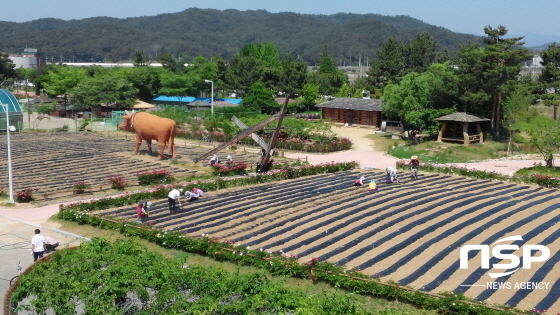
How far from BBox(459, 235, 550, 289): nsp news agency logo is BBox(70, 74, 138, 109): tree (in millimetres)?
51151

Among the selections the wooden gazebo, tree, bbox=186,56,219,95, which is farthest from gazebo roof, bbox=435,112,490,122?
tree, bbox=186,56,219,95

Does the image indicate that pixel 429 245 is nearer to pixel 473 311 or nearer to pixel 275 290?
pixel 473 311

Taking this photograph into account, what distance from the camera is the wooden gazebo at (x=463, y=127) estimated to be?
41.0m

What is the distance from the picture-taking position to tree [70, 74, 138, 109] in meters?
60.3

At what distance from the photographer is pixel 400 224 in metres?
18.8

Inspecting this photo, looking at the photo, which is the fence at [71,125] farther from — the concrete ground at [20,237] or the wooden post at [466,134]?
the wooden post at [466,134]

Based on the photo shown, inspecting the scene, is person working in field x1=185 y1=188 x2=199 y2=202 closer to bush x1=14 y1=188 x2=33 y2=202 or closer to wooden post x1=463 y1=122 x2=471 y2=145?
bush x1=14 y1=188 x2=33 y2=202

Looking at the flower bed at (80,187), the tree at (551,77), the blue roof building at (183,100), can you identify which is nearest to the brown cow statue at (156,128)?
the flower bed at (80,187)

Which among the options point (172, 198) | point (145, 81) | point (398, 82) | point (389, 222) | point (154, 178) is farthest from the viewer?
point (145, 81)

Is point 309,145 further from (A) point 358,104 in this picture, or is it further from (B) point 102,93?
(B) point 102,93

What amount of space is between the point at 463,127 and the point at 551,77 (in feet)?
37.3

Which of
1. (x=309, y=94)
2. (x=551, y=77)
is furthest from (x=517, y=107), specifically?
(x=309, y=94)

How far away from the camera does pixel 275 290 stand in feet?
32.9

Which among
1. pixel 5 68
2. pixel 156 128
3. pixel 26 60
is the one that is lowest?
pixel 156 128
